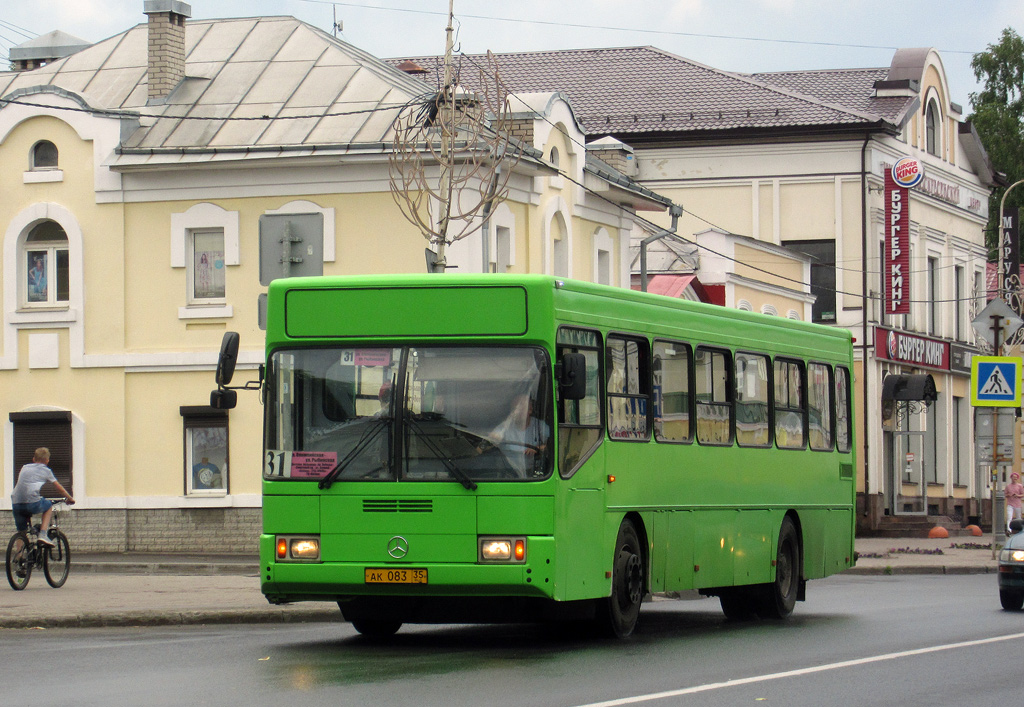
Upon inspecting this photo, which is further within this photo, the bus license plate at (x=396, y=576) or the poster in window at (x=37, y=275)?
the poster in window at (x=37, y=275)

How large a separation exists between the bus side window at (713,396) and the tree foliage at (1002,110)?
4965 centimetres

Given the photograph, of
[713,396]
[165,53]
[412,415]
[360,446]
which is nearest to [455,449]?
[412,415]

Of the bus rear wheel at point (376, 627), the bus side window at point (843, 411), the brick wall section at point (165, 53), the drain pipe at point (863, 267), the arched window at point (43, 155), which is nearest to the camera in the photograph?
the bus rear wheel at point (376, 627)

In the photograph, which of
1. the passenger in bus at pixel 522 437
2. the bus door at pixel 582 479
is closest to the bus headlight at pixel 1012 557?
the bus door at pixel 582 479

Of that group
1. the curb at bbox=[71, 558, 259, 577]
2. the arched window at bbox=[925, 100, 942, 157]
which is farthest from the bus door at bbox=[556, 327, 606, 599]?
the arched window at bbox=[925, 100, 942, 157]

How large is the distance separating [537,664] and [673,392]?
3.62 meters

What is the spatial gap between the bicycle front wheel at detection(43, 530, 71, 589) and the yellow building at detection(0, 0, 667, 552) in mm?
7377

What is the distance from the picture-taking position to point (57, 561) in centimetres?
2131

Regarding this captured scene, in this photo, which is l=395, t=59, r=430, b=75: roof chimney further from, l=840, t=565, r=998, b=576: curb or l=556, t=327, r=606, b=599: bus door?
l=556, t=327, r=606, b=599: bus door

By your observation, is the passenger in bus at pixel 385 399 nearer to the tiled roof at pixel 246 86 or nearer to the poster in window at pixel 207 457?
the tiled roof at pixel 246 86

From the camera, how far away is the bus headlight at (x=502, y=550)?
12898 mm

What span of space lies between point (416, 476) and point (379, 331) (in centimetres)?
116

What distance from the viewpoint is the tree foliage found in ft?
209

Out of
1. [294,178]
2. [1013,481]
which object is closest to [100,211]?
[294,178]
